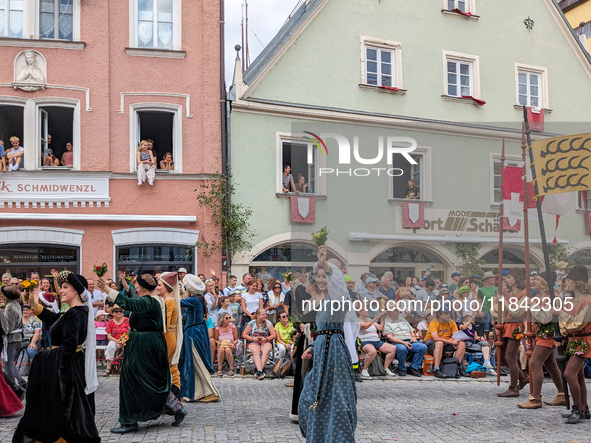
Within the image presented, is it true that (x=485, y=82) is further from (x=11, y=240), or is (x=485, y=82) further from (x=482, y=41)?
(x=11, y=240)

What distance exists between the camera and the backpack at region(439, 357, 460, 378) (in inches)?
503

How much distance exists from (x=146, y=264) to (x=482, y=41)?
1172cm

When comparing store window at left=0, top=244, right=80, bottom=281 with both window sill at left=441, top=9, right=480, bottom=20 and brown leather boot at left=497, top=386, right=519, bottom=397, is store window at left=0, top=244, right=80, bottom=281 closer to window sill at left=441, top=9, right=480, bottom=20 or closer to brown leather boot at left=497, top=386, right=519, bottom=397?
brown leather boot at left=497, top=386, right=519, bottom=397

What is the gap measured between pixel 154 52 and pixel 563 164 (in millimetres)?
11252

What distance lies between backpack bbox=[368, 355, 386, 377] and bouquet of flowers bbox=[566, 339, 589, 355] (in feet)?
15.2

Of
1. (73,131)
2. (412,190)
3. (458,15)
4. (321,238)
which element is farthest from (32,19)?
(321,238)

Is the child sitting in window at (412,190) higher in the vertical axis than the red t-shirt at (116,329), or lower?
higher

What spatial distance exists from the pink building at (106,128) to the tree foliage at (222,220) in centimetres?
20

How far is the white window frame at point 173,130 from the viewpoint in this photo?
16.7 metres

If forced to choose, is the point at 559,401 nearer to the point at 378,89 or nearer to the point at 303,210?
the point at 303,210

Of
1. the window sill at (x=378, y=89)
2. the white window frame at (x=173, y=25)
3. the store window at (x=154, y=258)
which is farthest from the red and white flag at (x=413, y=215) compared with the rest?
the white window frame at (x=173, y=25)

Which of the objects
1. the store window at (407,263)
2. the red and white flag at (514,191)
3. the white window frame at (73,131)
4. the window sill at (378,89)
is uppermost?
the window sill at (378,89)

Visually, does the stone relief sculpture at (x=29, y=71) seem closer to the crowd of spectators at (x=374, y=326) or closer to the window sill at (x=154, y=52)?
the window sill at (x=154, y=52)

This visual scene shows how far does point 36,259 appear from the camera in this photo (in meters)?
16.0
